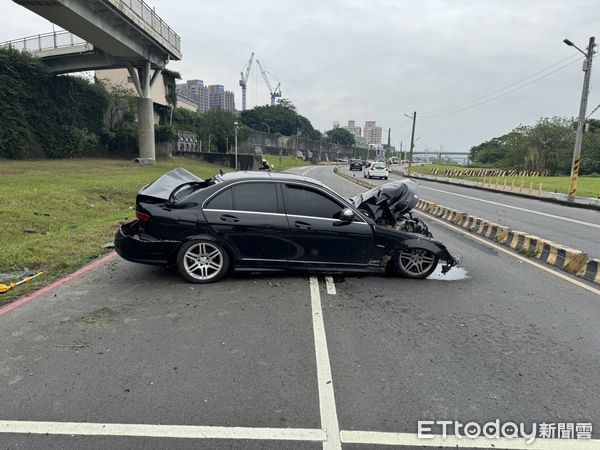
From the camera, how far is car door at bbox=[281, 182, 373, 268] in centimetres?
587

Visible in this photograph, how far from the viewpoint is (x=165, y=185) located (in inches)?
257

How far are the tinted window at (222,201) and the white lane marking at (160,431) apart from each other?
3372 mm

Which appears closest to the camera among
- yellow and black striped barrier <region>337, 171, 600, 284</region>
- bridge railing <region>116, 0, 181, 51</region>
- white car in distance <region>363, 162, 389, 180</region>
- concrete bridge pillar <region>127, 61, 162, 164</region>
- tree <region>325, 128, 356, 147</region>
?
yellow and black striped barrier <region>337, 171, 600, 284</region>

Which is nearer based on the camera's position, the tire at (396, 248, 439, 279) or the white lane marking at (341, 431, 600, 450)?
the white lane marking at (341, 431, 600, 450)

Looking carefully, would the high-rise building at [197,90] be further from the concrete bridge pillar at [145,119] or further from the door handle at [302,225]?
the door handle at [302,225]

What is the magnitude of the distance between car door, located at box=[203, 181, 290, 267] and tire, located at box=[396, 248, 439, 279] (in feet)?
5.61

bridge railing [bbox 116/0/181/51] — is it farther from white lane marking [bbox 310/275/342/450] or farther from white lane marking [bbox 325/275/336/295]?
white lane marking [bbox 310/275/342/450]

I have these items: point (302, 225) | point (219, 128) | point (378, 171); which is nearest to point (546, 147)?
point (378, 171)

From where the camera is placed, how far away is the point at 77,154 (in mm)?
40312

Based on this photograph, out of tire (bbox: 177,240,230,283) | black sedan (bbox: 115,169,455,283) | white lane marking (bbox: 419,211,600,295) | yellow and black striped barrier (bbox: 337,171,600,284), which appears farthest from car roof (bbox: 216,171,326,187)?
yellow and black striped barrier (bbox: 337,171,600,284)

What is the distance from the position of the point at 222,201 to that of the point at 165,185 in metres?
1.18

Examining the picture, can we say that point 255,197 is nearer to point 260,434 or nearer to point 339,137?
point 260,434

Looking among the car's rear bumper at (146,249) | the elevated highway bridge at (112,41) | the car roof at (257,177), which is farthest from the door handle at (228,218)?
the elevated highway bridge at (112,41)

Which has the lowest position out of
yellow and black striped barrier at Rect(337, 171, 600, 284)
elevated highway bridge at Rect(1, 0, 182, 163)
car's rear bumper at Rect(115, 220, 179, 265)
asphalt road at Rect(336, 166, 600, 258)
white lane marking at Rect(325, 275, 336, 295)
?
asphalt road at Rect(336, 166, 600, 258)
